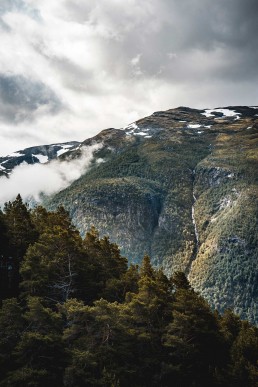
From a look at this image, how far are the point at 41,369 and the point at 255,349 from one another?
20.4 meters

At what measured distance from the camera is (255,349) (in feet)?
124

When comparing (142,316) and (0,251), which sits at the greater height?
(0,251)

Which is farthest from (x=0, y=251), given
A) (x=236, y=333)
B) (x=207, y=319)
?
(x=236, y=333)

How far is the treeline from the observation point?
34.9 m

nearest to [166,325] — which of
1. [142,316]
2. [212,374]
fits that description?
[142,316]

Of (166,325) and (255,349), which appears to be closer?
(255,349)

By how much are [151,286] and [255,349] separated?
38.5 ft

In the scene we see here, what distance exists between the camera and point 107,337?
36.2 metres

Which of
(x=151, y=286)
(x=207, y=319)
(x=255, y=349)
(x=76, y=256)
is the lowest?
(x=255, y=349)

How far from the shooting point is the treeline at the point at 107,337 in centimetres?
3494

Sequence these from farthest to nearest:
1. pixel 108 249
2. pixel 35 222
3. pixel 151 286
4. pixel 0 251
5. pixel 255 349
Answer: pixel 35 222 < pixel 108 249 < pixel 0 251 < pixel 151 286 < pixel 255 349

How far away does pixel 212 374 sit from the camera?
125ft

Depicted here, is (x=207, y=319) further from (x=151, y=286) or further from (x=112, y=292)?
(x=112, y=292)

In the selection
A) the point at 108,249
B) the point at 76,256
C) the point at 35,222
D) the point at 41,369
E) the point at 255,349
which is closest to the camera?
the point at 41,369
